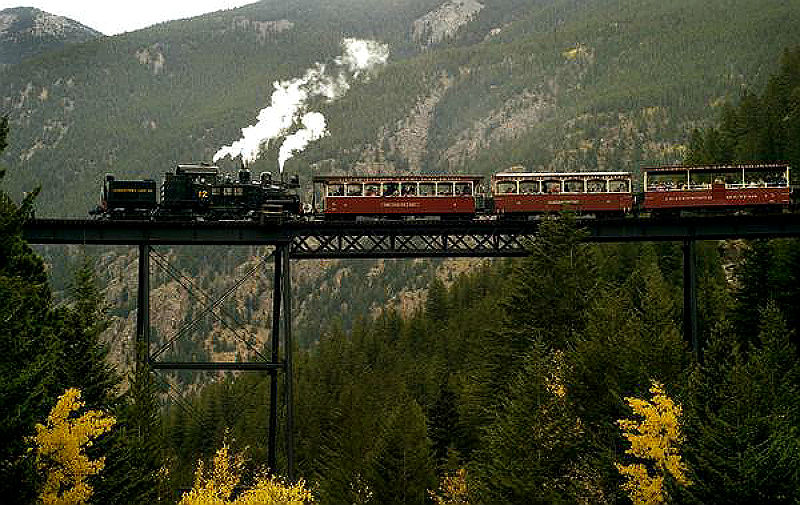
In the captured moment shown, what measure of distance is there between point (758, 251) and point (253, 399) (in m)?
55.5

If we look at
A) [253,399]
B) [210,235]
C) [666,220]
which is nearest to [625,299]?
[666,220]

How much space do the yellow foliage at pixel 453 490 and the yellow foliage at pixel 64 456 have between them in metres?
17.2

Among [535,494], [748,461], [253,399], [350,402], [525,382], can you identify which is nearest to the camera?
[748,461]

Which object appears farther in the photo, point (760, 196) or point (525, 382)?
point (760, 196)

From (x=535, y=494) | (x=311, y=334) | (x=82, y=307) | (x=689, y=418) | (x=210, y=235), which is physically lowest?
(x=311, y=334)

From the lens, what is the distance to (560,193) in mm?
44094

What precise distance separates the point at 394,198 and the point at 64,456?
20.6m

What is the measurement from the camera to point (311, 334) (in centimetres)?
19938

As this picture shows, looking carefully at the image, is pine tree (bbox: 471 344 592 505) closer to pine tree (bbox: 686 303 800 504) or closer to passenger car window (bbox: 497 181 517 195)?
pine tree (bbox: 686 303 800 504)

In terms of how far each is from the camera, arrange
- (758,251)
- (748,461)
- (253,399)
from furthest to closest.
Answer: (253,399) < (758,251) < (748,461)

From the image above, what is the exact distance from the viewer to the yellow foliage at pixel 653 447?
27.5m

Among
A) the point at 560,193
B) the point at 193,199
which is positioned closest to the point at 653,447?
the point at 560,193

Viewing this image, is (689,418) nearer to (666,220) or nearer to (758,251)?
(666,220)

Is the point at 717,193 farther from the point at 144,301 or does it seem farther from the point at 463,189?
the point at 144,301
